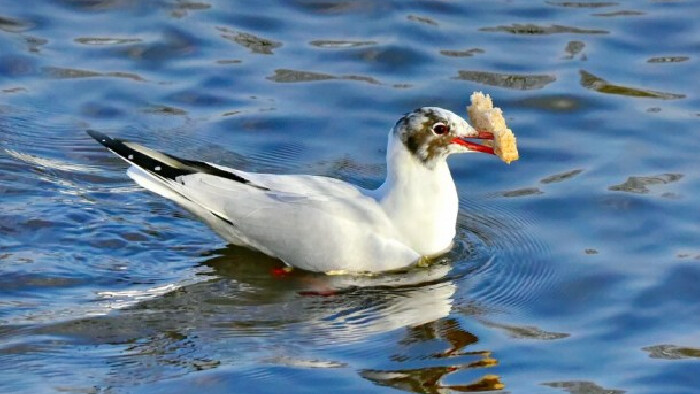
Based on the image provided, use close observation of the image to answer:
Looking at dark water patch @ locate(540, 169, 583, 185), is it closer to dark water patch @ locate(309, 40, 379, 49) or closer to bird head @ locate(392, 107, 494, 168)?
bird head @ locate(392, 107, 494, 168)

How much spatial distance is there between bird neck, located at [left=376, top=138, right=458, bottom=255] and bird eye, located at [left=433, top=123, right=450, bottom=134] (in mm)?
221

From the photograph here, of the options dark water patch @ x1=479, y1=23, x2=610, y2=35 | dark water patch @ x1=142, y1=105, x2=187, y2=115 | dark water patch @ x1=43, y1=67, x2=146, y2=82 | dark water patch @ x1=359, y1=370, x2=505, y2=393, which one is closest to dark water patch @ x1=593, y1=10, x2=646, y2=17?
dark water patch @ x1=479, y1=23, x2=610, y2=35

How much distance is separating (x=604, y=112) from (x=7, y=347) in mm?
5251

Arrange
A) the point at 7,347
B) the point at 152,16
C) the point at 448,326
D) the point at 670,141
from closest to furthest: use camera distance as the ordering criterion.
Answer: the point at 7,347 → the point at 448,326 → the point at 670,141 → the point at 152,16

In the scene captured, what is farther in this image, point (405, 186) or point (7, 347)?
point (405, 186)

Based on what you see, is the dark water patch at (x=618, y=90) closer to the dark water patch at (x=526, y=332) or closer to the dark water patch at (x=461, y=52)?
the dark water patch at (x=461, y=52)

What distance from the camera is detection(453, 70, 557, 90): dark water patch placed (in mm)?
11680

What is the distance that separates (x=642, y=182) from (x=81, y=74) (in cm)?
442

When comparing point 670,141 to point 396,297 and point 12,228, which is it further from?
point 12,228

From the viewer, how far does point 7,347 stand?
25.4ft

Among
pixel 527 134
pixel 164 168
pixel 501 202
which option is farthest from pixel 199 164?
pixel 527 134

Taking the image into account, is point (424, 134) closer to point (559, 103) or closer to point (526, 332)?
point (526, 332)

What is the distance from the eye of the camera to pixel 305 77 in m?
11.8

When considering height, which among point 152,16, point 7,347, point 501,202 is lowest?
point 7,347
